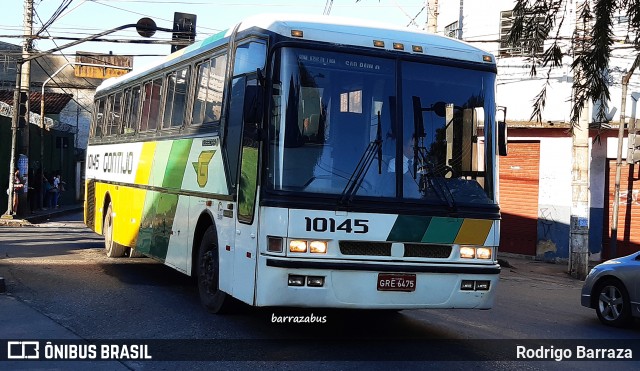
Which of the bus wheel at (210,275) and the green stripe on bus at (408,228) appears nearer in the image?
the green stripe on bus at (408,228)

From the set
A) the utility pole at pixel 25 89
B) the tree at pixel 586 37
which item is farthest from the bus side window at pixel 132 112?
the utility pole at pixel 25 89

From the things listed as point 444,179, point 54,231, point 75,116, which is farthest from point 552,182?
point 75,116

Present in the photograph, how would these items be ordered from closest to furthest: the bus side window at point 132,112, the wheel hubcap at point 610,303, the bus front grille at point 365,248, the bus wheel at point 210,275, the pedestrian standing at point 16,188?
the bus front grille at point 365,248
the bus wheel at point 210,275
the wheel hubcap at point 610,303
the bus side window at point 132,112
the pedestrian standing at point 16,188

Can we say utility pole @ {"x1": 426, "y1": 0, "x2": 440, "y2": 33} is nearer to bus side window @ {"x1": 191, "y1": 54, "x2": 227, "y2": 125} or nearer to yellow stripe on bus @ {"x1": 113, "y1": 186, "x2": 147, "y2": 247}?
yellow stripe on bus @ {"x1": 113, "y1": 186, "x2": 147, "y2": 247}

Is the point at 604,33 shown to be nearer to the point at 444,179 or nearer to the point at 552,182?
the point at 444,179

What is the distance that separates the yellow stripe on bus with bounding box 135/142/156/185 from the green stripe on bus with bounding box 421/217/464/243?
5418 mm

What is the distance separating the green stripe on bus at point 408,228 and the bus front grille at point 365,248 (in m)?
0.10

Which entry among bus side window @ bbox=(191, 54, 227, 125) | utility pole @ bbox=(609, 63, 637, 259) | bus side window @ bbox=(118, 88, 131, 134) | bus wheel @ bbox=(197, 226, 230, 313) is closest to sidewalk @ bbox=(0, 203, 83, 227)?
bus side window @ bbox=(118, 88, 131, 134)

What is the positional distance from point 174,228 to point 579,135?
11823 mm

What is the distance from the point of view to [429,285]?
855 centimetres

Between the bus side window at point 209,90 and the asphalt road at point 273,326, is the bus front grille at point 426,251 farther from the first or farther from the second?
the bus side window at point 209,90

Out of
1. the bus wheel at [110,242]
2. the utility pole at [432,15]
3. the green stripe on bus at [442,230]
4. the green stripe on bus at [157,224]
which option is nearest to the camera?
the green stripe on bus at [442,230]

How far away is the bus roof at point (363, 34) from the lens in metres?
8.59

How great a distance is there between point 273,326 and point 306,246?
73.1 inches
